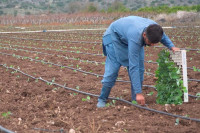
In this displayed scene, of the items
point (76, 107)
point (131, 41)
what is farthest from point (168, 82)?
point (76, 107)

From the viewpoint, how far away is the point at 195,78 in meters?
6.22

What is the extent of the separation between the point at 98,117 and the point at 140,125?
652mm

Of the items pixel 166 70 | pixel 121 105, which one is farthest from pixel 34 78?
pixel 166 70

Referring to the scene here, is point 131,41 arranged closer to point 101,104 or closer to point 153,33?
point 153,33

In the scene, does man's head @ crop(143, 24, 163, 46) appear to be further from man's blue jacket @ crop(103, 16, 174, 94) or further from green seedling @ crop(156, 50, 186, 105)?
green seedling @ crop(156, 50, 186, 105)

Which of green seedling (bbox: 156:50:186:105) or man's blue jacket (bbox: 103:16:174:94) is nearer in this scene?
man's blue jacket (bbox: 103:16:174:94)

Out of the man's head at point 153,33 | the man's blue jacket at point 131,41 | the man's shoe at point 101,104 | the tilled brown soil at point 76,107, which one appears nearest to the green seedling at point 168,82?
the tilled brown soil at point 76,107

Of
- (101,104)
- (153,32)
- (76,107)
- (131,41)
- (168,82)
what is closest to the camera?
(153,32)

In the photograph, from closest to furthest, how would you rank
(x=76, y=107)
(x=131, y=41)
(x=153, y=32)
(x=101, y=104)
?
(x=153, y=32) < (x=131, y=41) < (x=101, y=104) < (x=76, y=107)

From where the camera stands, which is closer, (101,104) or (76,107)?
(101,104)

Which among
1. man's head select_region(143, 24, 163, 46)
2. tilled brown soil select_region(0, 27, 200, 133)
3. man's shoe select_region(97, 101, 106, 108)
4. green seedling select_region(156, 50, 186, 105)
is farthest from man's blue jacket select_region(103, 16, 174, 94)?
man's shoe select_region(97, 101, 106, 108)

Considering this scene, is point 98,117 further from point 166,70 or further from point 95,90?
point 95,90

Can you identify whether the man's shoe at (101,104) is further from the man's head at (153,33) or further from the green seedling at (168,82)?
the man's head at (153,33)

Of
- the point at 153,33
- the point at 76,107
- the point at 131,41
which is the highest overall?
the point at 153,33
